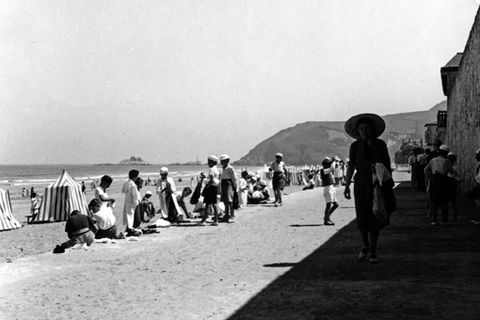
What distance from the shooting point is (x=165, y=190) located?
12.0m

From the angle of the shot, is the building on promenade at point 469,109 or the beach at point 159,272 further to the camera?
the building on promenade at point 469,109

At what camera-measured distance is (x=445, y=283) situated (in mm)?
4996

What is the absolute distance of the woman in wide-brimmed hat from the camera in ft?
20.9

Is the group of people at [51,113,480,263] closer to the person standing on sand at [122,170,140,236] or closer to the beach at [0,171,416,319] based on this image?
the person standing on sand at [122,170,140,236]

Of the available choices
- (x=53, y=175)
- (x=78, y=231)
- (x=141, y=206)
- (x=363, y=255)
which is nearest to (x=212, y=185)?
(x=141, y=206)

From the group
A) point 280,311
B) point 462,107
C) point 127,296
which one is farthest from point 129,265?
point 462,107

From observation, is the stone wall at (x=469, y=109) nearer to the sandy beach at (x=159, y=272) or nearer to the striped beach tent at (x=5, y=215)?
the sandy beach at (x=159, y=272)

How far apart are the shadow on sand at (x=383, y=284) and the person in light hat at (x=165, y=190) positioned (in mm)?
5138

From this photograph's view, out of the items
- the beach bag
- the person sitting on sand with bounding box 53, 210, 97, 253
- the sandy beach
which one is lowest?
the sandy beach

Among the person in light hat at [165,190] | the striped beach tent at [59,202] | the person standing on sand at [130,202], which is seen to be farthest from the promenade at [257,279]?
the striped beach tent at [59,202]

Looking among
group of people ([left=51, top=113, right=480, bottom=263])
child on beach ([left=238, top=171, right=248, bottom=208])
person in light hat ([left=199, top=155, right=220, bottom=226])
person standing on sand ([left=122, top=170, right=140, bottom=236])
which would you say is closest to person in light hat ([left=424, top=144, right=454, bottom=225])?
group of people ([left=51, top=113, right=480, bottom=263])

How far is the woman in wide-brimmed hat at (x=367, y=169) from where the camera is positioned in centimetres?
637

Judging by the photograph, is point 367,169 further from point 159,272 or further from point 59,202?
point 59,202

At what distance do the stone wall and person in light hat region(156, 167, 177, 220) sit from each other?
24.6 ft
